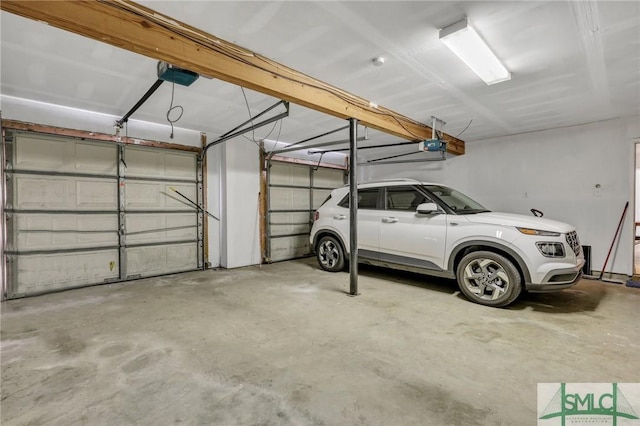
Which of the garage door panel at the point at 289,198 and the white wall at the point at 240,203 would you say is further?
the garage door panel at the point at 289,198

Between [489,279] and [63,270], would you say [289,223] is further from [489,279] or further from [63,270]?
[489,279]

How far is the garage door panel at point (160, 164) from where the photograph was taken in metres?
4.97

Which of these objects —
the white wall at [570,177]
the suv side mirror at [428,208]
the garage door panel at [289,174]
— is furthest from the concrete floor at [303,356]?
the garage door panel at [289,174]

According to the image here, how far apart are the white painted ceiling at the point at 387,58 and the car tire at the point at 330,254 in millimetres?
2356

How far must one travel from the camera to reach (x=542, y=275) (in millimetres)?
3266

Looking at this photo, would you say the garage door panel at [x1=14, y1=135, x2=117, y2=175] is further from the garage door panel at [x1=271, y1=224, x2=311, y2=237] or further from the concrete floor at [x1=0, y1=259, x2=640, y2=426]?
the garage door panel at [x1=271, y1=224, x2=311, y2=237]

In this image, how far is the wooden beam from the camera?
74.2 inches

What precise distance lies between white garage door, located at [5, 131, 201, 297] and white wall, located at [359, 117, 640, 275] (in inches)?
240

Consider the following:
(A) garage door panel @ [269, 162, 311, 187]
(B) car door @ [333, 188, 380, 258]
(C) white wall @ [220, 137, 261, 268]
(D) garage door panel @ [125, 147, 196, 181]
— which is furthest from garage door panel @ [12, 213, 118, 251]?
(B) car door @ [333, 188, 380, 258]

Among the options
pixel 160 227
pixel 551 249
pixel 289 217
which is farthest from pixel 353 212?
pixel 160 227

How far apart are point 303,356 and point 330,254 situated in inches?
123

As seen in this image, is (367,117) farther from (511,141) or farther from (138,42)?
(511,141)

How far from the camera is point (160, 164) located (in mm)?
5258

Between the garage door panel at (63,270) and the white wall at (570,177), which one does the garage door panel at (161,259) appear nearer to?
the garage door panel at (63,270)
